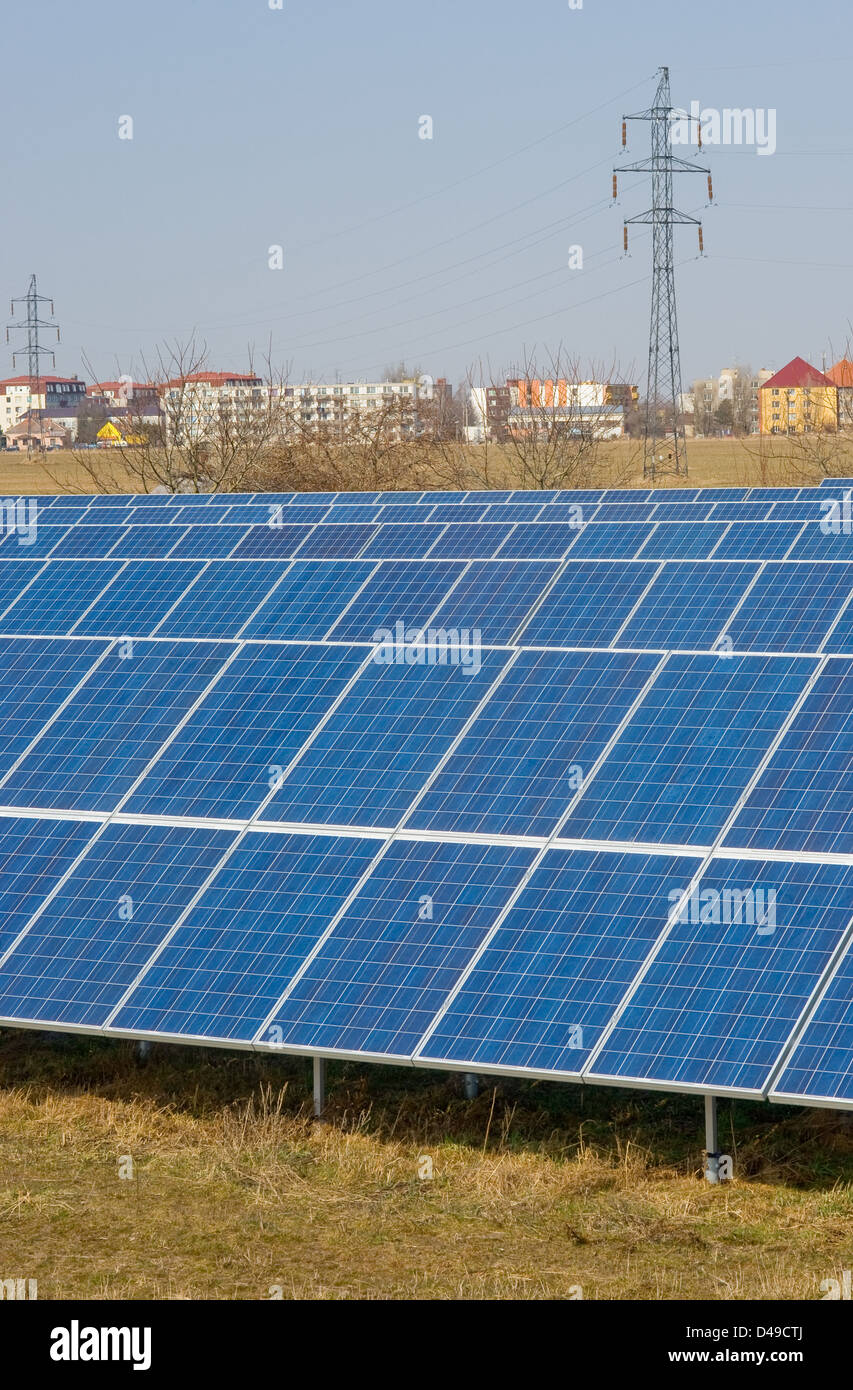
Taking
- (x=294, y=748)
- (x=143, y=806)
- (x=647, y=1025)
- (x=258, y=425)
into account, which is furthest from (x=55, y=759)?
(x=258, y=425)

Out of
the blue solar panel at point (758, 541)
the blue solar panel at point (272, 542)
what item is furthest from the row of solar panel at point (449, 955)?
the blue solar panel at point (272, 542)

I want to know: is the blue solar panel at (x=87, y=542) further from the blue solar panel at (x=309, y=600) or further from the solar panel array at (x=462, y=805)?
the blue solar panel at (x=309, y=600)

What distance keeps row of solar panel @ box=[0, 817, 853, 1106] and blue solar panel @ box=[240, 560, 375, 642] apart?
12.7 feet

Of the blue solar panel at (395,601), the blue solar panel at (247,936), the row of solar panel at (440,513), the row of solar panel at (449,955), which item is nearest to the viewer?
the row of solar panel at (449,955)

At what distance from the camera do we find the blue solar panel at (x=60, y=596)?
22.5 metres

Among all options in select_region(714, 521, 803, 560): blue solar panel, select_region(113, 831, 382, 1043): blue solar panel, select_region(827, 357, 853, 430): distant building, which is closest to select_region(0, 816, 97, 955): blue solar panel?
select_region(113, 831, 382, 1043): blue solar panel

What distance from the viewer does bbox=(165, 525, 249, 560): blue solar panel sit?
79.3 ft

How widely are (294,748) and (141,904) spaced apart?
2.51 meters

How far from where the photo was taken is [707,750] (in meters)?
16.5

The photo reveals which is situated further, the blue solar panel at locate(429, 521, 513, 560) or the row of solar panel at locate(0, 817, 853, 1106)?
the blue solar panel at locate(429, 521, 513, 560)

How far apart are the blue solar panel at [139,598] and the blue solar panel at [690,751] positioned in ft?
23.8

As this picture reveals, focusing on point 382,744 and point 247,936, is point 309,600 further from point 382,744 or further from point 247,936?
point 247,936

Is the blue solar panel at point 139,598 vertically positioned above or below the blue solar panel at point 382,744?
above

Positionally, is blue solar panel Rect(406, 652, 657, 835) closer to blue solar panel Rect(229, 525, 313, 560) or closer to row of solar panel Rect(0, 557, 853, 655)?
row of solar panel Rect(0, 557, 853, 655)
